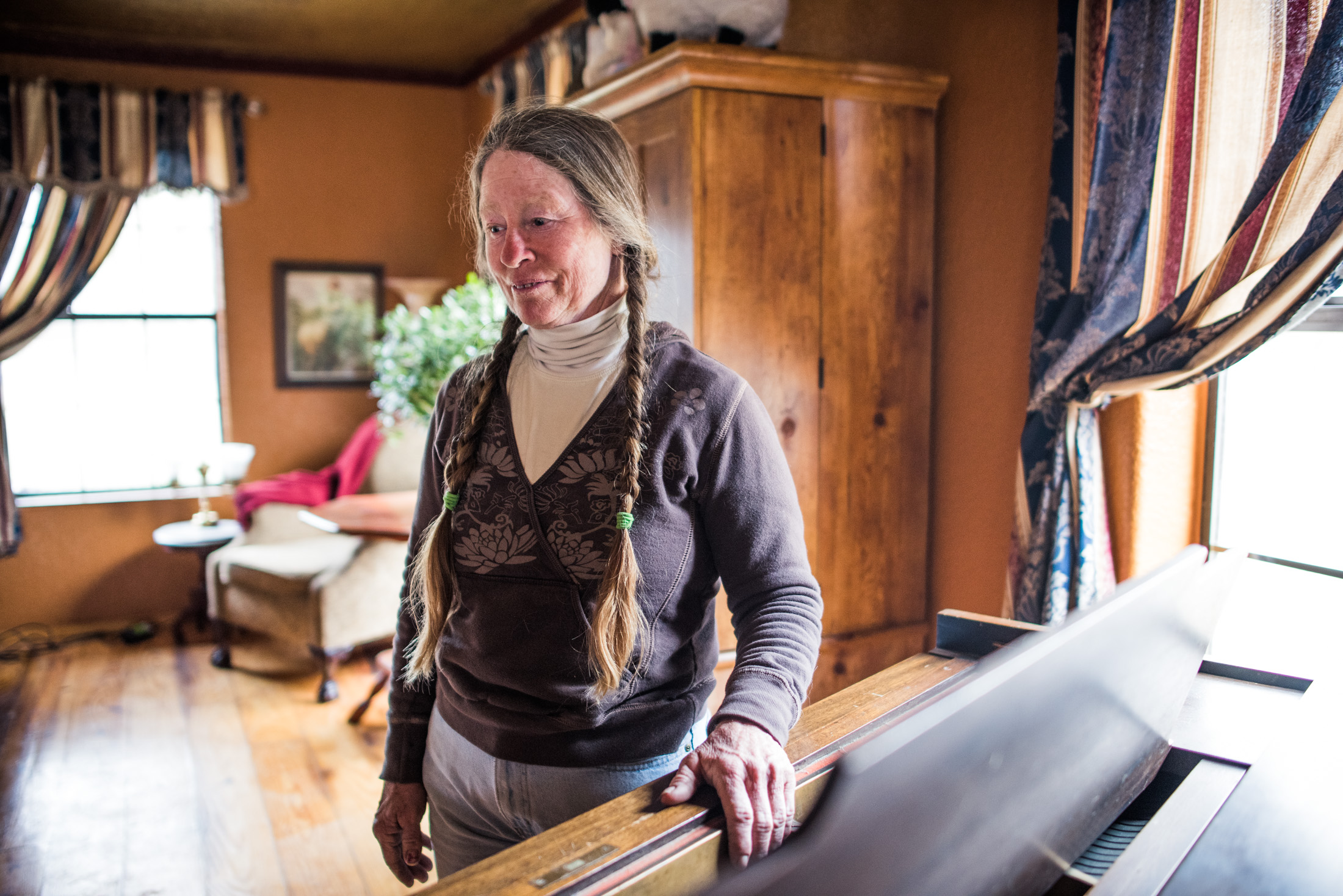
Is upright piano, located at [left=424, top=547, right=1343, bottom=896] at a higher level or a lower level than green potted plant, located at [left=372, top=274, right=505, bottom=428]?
lower

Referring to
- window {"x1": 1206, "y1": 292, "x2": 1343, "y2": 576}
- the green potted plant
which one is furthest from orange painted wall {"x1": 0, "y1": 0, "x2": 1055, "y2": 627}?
the green potted plant

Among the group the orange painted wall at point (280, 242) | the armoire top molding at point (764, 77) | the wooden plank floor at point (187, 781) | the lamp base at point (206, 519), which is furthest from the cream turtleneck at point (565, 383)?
the lamp base at point (206, 519)

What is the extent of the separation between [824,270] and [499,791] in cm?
146

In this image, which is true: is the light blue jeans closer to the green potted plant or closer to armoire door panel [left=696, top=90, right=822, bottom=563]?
armoire door panel [left=696, top=90, right=822, bottom=563]

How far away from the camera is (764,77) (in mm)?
1975

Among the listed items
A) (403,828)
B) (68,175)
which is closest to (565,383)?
(403,828)

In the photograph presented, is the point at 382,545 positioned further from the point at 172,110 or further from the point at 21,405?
the point at 172,110

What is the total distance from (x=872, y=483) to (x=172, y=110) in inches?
159

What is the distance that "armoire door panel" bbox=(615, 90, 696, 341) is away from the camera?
1971 mm

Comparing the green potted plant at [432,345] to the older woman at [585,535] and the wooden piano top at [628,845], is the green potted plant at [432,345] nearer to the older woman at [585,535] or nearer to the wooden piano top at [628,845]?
the older woman at [585,535]

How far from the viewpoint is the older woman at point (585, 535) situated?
3.29 ft

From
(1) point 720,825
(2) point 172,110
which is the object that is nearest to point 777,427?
(1) point 720,825

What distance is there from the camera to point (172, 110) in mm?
4328

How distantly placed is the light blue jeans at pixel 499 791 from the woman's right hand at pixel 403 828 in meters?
0.04
